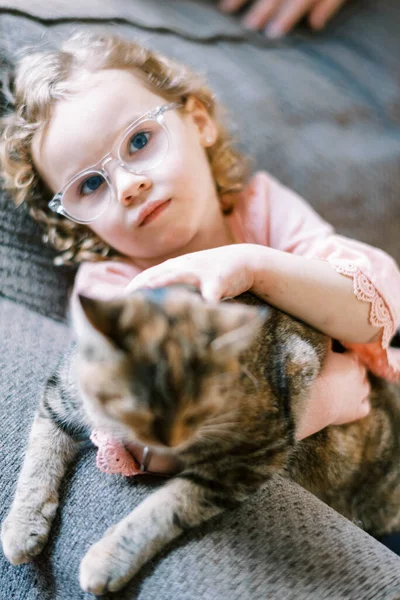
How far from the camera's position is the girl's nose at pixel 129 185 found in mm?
779

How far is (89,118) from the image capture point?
0.80 meters

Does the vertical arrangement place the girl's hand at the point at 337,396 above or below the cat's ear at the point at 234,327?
below

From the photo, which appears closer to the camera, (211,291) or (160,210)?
(211,291)

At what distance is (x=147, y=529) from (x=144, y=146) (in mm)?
541

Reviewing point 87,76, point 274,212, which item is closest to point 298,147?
point 274,212

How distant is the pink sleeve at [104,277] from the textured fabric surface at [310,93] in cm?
15

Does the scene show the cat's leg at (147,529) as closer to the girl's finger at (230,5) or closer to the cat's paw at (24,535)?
the cat's paw at (24,535)

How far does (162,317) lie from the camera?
1.97ft

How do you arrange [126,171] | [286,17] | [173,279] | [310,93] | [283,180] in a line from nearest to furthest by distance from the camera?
[173,279] → [126,171] → [283,180] → [310,93] → [286,17]

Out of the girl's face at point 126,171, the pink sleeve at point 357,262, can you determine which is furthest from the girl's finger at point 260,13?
the girl's face at point 126,171

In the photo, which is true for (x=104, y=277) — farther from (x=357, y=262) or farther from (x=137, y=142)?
(x=357, y=262)

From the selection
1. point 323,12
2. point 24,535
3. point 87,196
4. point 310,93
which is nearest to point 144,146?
point 87,196

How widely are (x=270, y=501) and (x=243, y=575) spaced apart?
0.10m

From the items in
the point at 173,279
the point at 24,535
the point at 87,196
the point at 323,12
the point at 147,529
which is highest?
the point at 323,12
